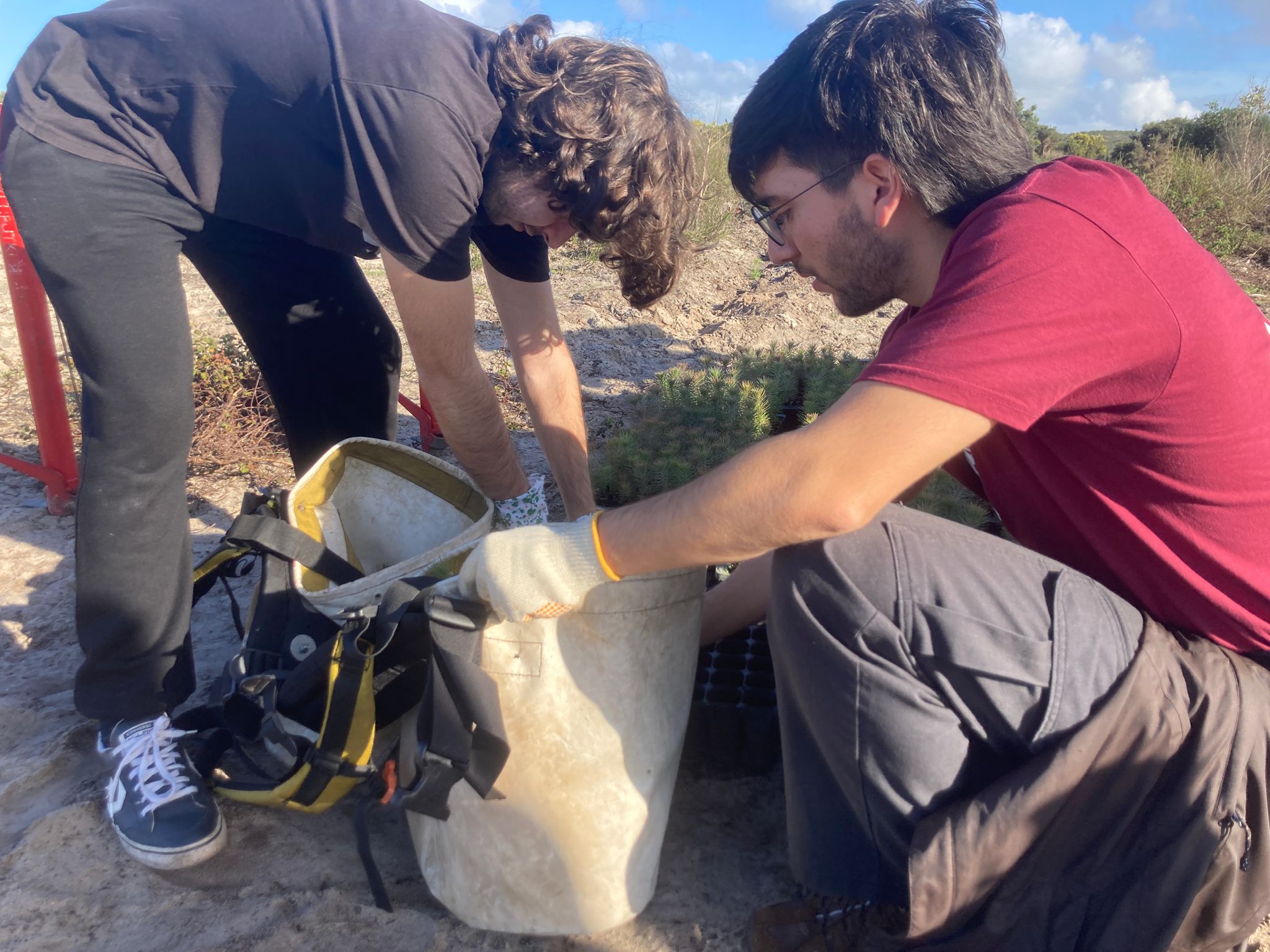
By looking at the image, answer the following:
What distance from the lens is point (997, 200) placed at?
1.25 m

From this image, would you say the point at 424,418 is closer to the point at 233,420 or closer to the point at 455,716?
the point at 233,420

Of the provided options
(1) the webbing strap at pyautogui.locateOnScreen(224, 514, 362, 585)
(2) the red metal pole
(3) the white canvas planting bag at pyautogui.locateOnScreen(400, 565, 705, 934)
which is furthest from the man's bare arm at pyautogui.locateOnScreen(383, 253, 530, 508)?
(2) the red metal pole

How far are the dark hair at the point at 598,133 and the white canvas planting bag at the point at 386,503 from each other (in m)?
0.72

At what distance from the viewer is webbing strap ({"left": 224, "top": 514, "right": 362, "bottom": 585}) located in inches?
66.3

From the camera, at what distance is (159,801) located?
161 centimetres

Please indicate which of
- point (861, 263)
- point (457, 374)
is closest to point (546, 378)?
point (457, 374)

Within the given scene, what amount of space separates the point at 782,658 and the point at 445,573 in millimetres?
775

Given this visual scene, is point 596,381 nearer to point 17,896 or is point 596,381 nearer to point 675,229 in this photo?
point 675,229

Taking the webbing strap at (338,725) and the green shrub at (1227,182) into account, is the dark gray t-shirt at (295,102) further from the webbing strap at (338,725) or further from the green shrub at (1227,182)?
the green shrub at (1227,182)

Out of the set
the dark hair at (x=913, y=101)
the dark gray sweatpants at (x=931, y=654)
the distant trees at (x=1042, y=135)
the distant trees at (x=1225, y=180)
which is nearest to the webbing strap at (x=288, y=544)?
the dark gray sweatpants at (x=931, y=654)

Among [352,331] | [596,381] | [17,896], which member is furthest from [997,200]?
[596,381]

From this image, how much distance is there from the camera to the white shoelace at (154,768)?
1.63 metres

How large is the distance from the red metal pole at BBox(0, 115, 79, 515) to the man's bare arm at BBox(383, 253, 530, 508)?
1.45 meters

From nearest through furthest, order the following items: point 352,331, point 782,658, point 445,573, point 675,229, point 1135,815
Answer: point 1135,815 → point 782,658 → point 445,573 → point 675,229 → point 352,331
